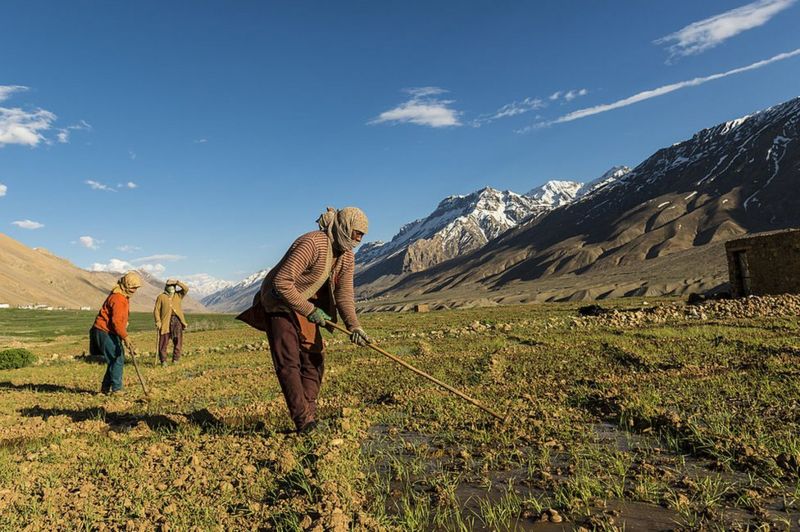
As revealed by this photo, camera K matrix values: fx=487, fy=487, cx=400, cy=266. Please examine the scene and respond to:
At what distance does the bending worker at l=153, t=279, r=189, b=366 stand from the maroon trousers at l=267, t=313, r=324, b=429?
31.9 ft

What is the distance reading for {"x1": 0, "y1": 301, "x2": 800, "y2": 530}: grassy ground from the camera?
10.9ft

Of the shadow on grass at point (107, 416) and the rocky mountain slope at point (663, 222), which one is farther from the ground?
the rocky mountain slope at point (663, 222)

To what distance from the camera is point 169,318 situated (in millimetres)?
14258

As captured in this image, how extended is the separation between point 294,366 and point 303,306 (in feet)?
2.37

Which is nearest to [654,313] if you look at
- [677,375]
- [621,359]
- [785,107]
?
[621,359]

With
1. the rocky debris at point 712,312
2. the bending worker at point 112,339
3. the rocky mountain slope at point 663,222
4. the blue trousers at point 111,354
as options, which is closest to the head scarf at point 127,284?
the bending worker at point 112,339

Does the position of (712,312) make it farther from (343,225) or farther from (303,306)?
(303,306)

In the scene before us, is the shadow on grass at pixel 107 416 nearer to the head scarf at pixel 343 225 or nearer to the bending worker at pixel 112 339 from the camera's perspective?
the bending worker at pixel 112 339

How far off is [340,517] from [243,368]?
33.9 feet

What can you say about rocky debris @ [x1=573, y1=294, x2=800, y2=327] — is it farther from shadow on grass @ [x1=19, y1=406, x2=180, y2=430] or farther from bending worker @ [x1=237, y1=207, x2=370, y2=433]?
shadow on grass @ [x1=19, y1=406, x2=180, y2=430]

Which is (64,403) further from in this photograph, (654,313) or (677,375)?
(654,313)

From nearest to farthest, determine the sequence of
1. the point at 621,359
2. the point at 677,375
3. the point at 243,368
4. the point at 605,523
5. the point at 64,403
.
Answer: the point at 605,523 → the point at 677,375 → the point at 64,403 → the point at 621,359 → the point at 243,368

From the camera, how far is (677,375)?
7340 millimetres

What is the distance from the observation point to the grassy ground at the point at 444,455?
130 inches
